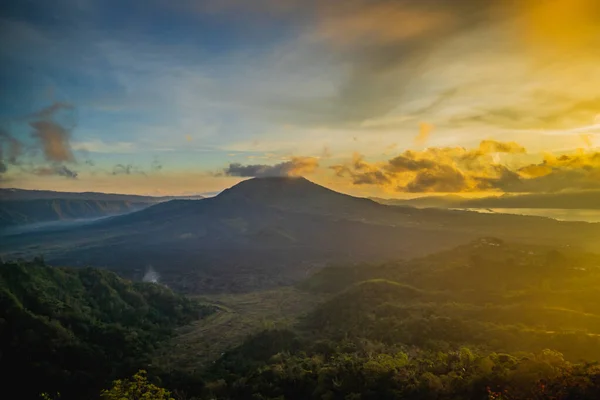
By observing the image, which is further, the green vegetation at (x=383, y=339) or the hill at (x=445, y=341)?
the green vegetation at (x=383, y=339)

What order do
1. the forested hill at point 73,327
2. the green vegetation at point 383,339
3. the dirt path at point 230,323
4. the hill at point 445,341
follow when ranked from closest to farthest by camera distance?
the hill at point 445,341 < the green vegetation at point 383,339 < the forested hill at point 73,327 < the dirt path at point 230,323

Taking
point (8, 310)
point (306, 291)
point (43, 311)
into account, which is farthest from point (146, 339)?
point (306, 291)

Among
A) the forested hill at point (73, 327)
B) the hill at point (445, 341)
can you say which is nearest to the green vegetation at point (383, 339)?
the hill at point (445, 341)

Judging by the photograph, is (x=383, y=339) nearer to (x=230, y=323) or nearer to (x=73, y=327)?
(x=230, y=323)

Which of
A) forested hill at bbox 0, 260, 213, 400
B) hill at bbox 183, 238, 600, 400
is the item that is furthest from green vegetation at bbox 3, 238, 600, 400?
forested hill at bbox 0, 260, 213, 400

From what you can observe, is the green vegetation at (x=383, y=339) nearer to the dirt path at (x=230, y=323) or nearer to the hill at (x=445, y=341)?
the hill at (x=445, y=341)

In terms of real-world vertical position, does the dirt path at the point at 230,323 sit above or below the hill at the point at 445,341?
below

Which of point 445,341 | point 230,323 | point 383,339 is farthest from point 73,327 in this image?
point 445,341

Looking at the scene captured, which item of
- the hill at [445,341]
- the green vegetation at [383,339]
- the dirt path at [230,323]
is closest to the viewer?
the hill at [445,341]

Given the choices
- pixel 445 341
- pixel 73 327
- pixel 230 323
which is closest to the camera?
pixel 445 341
